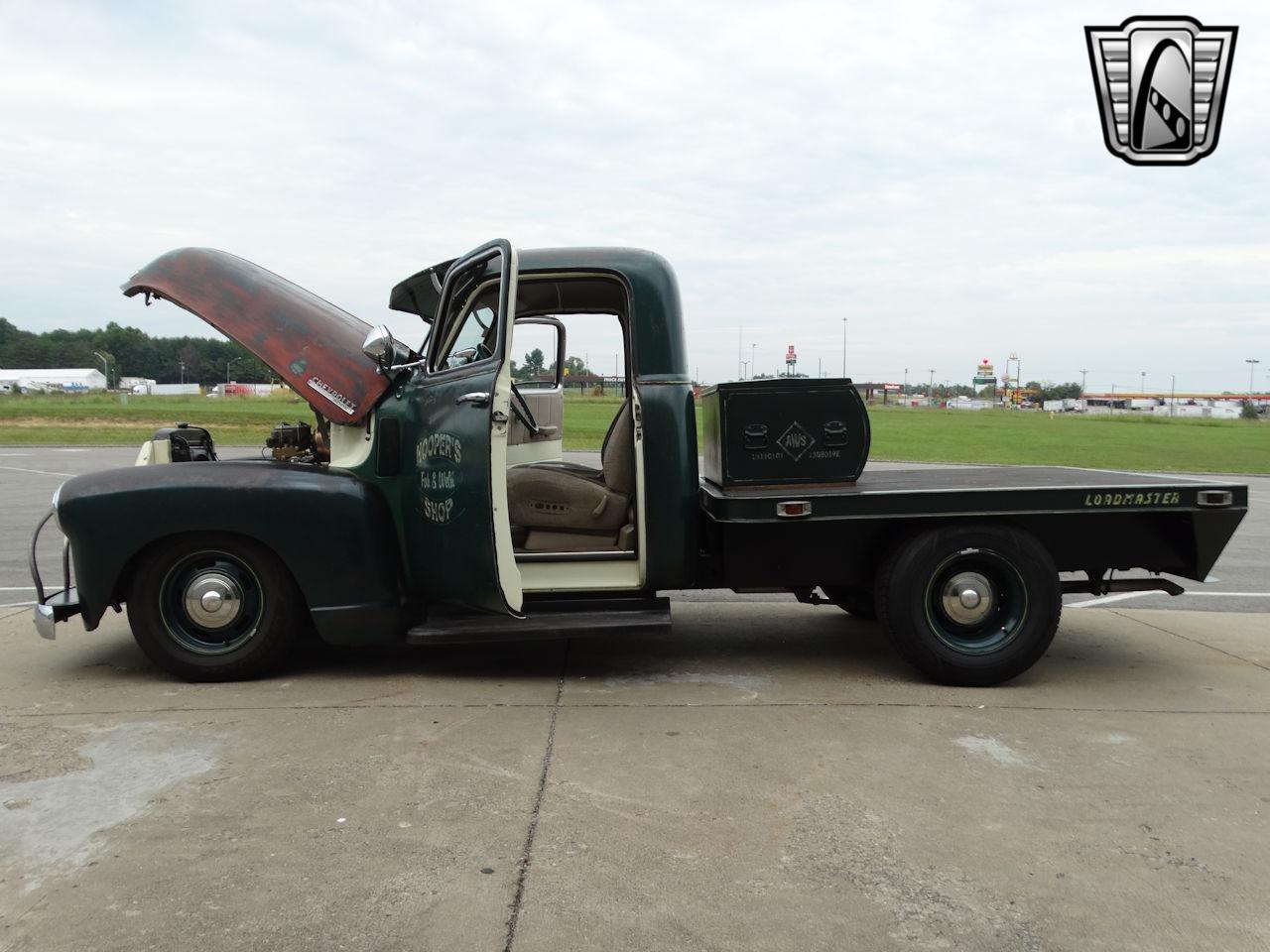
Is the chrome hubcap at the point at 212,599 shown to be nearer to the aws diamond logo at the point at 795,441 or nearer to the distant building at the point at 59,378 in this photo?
the aws diamond logo at the point at 795,441

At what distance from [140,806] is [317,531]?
1.63 meters

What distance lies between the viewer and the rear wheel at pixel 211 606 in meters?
4.91

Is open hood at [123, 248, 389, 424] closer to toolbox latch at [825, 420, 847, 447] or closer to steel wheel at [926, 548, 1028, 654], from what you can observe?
toolbox latch at [825, 420, 847, 447]

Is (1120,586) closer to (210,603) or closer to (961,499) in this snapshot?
(961,499)

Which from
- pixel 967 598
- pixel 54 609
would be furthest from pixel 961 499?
pixel 54 609

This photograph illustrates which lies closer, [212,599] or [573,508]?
[212,599]

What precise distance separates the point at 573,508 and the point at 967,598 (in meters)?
2.03

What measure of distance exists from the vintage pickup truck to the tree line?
97009 millimetres

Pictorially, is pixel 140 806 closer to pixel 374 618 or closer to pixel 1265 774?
pixel 374 618

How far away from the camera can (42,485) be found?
14.8 meters

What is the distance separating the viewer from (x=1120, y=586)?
17.4 ft

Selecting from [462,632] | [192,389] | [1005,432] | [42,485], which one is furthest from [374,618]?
[192,389]

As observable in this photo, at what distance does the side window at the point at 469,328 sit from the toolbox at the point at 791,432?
125 cm

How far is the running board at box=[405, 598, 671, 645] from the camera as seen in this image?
4.81 meters
